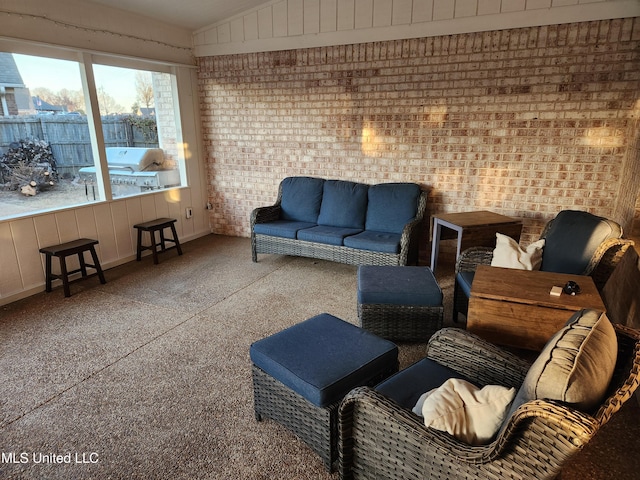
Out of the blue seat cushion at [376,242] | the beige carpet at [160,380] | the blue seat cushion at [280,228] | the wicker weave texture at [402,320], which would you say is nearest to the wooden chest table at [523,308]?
the wicker weave texture at [402,320]

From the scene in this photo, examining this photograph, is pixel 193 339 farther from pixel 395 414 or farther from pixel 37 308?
pixel 395 414

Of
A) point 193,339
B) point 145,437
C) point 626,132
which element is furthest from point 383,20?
point 145,437

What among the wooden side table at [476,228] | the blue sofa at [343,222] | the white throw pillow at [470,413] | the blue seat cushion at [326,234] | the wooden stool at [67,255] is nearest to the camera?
the white throw pillow at [470,413]

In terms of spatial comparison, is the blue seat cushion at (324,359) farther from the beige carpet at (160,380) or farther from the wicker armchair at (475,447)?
the beige carpet at (160,380)

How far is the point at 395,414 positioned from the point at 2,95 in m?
4.06

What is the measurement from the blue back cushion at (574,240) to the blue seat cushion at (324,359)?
154cm

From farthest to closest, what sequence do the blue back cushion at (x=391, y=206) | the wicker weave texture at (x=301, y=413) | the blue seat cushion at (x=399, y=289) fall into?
the blue back cushion at (x=391, y=206)
the blue seat cushion at (x=399, y=289)
the wicker weave texture at (x=301, y=413)

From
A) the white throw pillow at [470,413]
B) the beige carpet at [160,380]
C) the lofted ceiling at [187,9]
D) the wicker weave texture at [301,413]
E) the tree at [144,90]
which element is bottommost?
the beige carpet at [160,380]

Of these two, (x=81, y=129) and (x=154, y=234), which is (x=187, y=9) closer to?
(x=81, y=129)

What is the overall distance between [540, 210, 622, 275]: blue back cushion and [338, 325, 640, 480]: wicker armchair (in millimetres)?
1357

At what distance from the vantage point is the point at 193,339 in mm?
2877

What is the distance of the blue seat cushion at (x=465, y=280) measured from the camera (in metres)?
2.71

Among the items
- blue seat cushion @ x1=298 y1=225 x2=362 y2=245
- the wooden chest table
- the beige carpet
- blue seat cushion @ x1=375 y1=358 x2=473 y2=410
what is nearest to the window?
the beige carpet

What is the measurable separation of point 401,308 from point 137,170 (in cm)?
361
